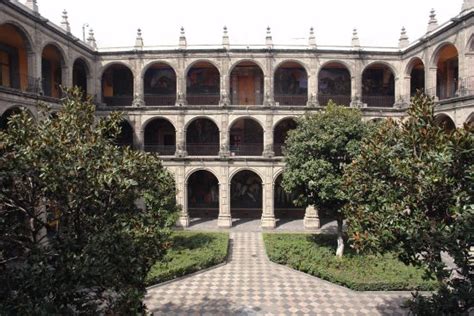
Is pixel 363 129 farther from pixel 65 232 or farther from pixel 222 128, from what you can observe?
pixel 65 232

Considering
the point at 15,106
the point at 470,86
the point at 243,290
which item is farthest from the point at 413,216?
the point at 15,106

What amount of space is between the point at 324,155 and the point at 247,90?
11653 millimetres

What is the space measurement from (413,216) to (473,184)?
1174 mm

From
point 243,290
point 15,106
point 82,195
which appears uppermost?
point 15,106

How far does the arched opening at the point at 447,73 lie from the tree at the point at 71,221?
883 inches

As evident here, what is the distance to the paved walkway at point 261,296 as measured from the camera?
38.5 feet

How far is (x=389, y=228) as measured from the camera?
641cm

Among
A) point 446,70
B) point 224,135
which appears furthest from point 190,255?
point 446,70

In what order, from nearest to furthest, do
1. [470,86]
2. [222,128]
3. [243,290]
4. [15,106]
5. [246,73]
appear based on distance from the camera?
1. [243,290]
2. [15,106]
3. [470,86]
4. [222,128]
5. [246,73]

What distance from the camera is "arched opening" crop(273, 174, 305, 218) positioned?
2577 cm

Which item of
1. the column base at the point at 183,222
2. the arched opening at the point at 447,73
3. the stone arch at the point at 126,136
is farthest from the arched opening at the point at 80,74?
the arched opening at the point at 447,73

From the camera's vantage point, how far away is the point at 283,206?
2592cm

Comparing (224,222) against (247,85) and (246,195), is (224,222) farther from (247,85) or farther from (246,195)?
(247,85)

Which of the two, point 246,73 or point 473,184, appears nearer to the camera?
point 473,184
